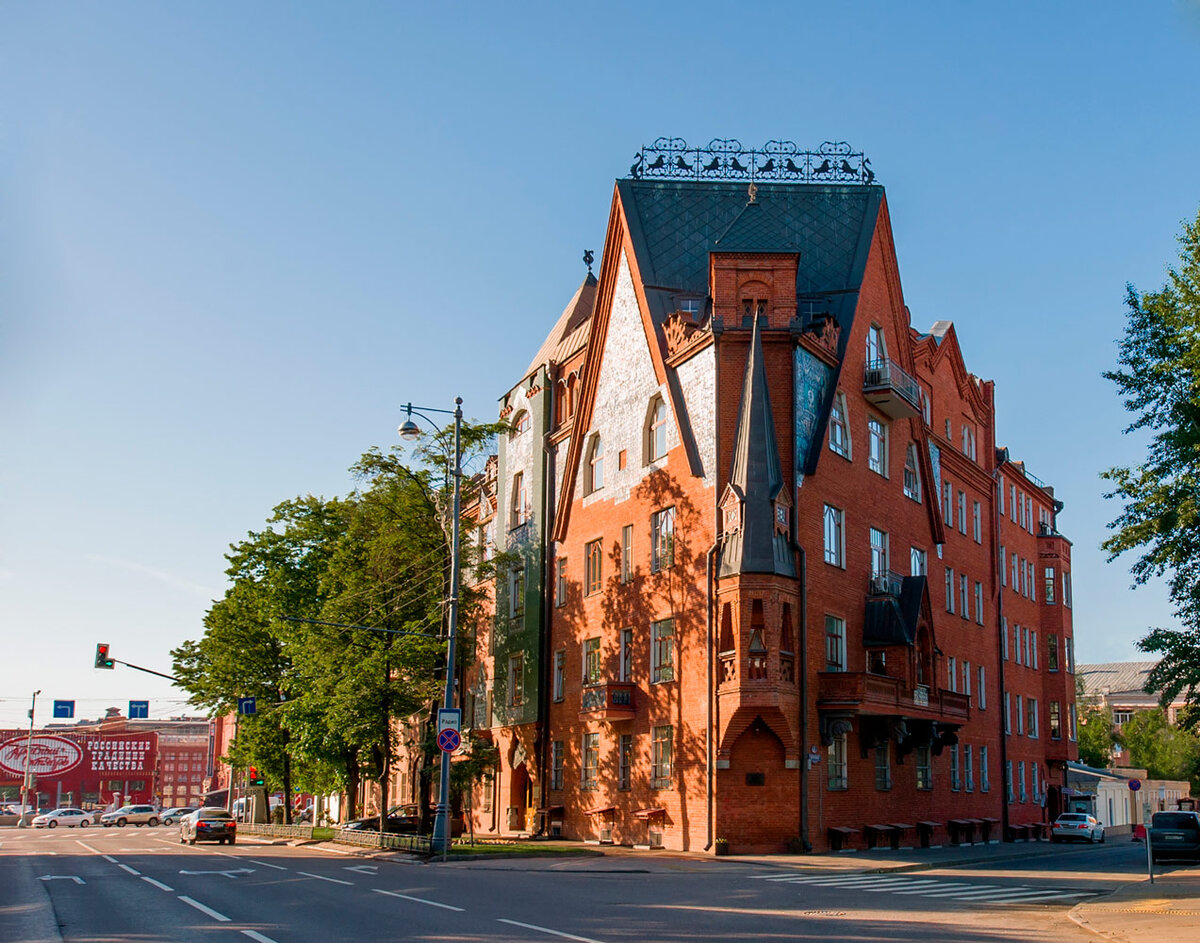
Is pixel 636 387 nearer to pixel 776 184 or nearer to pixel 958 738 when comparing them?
pixel 776 184

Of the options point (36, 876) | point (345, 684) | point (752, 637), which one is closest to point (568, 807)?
point (345, 684)

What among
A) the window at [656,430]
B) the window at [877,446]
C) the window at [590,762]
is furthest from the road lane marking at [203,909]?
the window at [877,446]

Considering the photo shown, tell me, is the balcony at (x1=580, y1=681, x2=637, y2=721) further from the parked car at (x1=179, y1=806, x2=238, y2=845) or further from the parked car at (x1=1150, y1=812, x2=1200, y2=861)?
the parked car at (x1=1150, y1=812, x2=1200, y2=861)

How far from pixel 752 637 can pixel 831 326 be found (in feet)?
36.9

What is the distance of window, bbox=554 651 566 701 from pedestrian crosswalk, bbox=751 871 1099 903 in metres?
17.5

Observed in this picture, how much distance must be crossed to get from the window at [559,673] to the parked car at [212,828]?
13.2 metres

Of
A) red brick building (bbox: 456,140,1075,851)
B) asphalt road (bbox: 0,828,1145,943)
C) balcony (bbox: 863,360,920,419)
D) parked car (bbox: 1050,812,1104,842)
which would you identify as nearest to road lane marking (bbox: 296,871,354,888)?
asphalt road (bbox: 0,828,1145,943)

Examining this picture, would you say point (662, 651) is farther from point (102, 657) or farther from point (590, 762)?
point (102, 657)

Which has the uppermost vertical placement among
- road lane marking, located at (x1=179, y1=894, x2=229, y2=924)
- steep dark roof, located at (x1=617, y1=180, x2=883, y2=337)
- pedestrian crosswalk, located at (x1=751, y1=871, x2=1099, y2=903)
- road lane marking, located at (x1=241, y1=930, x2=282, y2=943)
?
steep dark roof, located at (x1=617, y1=180, x2=883, y2=337)

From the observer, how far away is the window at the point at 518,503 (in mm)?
48281

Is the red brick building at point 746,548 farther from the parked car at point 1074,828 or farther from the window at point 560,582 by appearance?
the parked car at point 1074,828

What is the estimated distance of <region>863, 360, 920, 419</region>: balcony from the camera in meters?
39.4

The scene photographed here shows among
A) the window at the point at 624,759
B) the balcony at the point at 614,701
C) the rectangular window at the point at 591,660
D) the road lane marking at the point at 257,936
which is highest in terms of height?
the rectangular window at the point at 591,660

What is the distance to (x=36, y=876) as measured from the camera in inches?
1051
